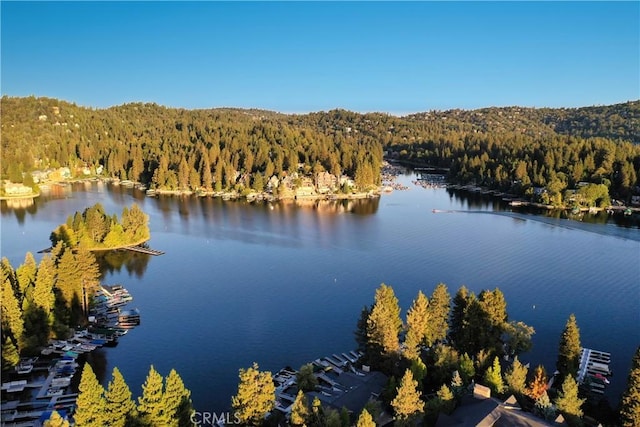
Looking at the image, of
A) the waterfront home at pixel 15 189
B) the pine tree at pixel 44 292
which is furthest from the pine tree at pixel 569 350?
the waterfront home at pixel 15 189

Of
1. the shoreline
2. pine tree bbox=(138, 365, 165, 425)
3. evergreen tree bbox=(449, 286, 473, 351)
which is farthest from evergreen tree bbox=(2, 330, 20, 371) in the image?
the shoreline

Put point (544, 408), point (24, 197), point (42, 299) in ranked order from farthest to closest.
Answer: point (24, 197) < point (42, 299) < point (544, 408)

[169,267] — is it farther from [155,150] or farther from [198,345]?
[155,150]

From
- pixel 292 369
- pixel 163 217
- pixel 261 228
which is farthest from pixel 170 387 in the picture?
pixel 163 217

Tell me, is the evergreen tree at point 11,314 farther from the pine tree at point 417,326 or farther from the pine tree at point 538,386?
the pine tree at point 538,386

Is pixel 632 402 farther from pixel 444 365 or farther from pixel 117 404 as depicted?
pixel 117 404

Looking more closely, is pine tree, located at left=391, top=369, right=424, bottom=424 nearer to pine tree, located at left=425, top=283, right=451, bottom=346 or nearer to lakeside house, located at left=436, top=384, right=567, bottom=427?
lakeside house, located at left=436, top=384, right=567, bottom=427

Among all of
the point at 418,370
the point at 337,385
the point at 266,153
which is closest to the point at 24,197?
the point at 266,153
